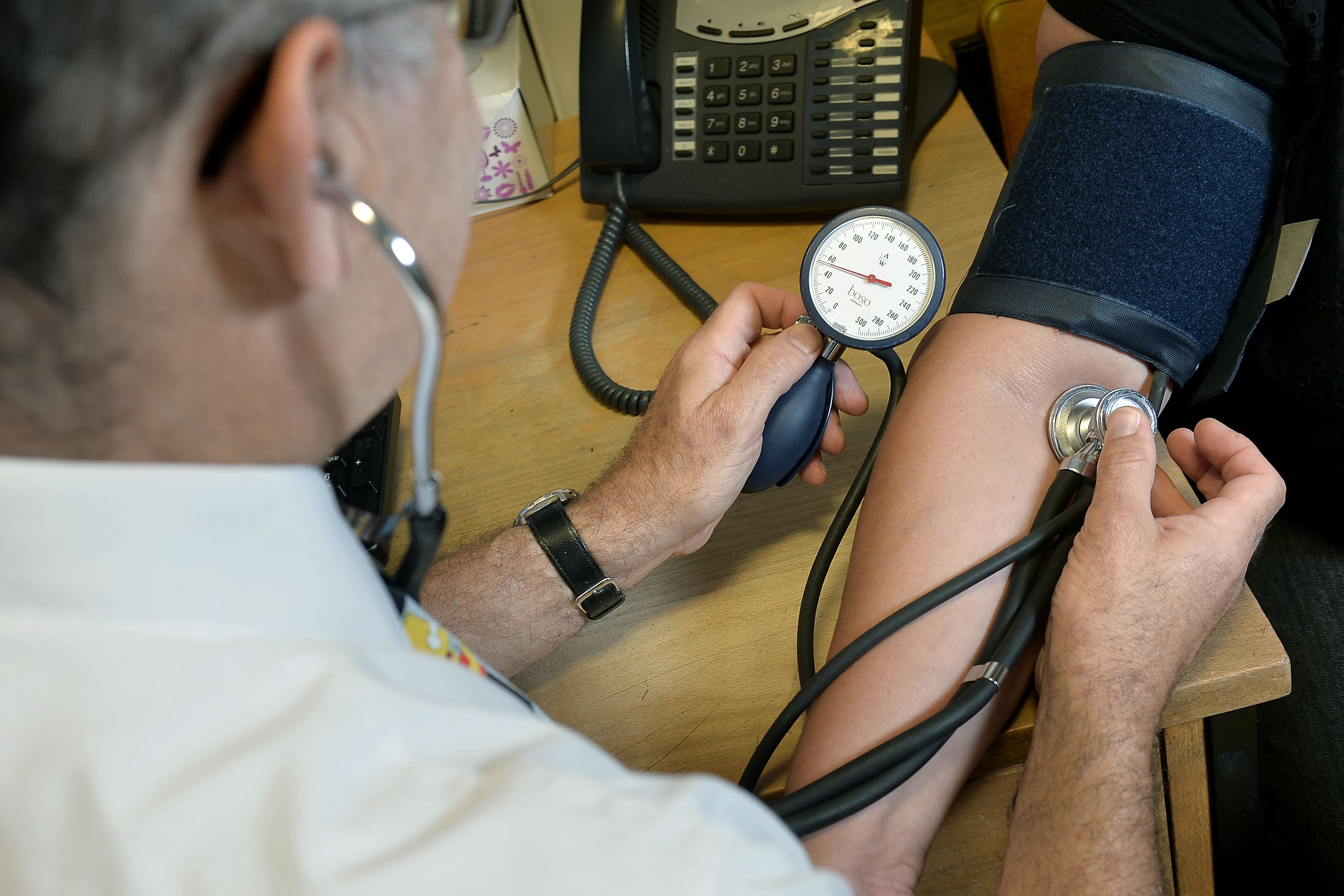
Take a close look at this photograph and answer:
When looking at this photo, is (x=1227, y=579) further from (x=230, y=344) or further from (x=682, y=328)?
(x=230, y=344)

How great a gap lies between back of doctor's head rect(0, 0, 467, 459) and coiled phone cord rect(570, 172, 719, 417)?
55cm

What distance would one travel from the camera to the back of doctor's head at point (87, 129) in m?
0.30

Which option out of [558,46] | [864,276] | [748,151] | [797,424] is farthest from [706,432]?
[558,46]

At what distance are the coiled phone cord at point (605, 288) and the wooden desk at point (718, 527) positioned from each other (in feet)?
0.05

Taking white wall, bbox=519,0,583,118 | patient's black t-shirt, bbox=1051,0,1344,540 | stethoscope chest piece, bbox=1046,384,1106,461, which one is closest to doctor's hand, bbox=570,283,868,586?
stethoscope chest piece, bbox=1046,384,1106,461

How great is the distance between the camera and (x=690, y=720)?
713 mm

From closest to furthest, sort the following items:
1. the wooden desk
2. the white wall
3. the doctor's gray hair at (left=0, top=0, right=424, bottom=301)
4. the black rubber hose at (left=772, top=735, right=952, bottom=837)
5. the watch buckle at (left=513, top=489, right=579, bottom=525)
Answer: the doctor's gray hair at (left=0, top=0, right=424, bottom=301) < the black rubber hose at (left=772, top=735, right=952, bottom=837) < the wooden desk < the watch buckle at (left=513, top=489, right=579, bottom=525) < the white wall

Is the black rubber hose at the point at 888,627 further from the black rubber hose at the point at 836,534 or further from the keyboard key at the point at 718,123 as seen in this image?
the keyboard key at the point at 718,123

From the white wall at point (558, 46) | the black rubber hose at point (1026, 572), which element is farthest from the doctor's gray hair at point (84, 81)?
the white wall at point (558, 46)

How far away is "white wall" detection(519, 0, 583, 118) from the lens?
1127 millimetres

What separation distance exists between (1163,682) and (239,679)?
571 millimetres

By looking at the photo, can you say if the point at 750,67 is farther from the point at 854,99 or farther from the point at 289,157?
the point at 289,157

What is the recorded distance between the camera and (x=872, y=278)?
773 mm

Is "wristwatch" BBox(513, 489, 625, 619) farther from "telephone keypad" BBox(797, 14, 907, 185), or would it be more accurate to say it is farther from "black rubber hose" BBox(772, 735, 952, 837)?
"telephone keypad" BBox(797, 14, 907, 185)
